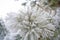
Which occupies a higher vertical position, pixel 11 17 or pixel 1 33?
pixel 11 17

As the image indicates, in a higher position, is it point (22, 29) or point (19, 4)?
point (19, 4)

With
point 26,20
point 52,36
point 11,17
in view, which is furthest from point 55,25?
point 11,17

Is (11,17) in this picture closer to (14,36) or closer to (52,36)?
(14,36)

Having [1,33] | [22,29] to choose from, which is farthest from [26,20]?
[1,33]

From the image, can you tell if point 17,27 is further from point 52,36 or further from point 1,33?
point 52,36

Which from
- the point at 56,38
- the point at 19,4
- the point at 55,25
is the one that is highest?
the point at 19,4

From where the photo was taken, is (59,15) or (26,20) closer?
(26,20)

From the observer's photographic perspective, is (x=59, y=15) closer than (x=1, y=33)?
No

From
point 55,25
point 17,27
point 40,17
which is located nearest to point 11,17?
point 17,27
